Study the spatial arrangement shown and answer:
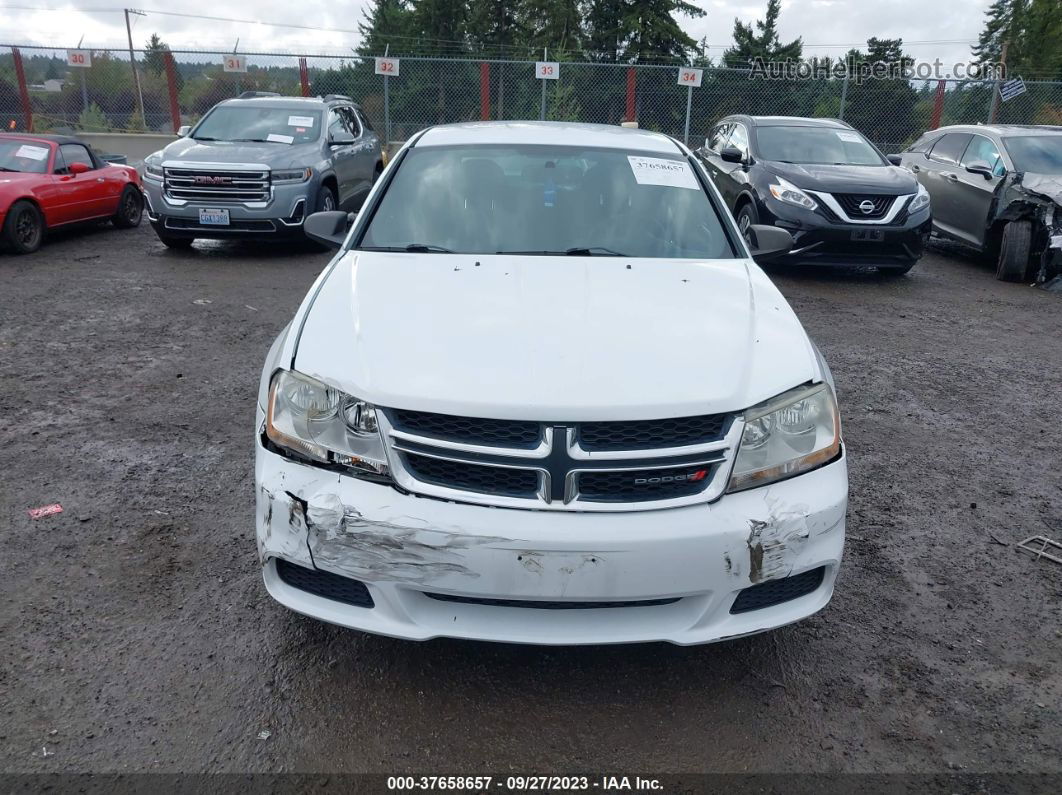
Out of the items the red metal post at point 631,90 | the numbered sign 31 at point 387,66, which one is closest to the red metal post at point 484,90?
the numbered sign 31 at point 387,66

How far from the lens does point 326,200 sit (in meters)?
10.0

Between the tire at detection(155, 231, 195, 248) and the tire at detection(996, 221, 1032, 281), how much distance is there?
9.09 meters

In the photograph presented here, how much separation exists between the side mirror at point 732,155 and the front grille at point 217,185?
17.0ft

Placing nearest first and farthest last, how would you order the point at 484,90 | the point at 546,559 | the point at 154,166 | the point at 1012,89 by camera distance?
the point at 546,559 → the point at 154,166 → the point at 1012,89 → the point at 484,90

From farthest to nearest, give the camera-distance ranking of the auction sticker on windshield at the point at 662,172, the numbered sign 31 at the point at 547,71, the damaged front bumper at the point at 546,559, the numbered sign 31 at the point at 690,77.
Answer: the numbered sign 31 at the point at 547,71 → the numbered sign 31 at the point at 690,77 → the auction sticker on windshield at the point at 662,172 → the damaged front bumper at the point at 546,559

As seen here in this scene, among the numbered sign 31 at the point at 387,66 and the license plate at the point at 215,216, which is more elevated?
the numbered sign 31 at the point at 387,66

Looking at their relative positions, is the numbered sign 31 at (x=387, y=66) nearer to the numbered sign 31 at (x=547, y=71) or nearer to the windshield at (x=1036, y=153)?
the numbered sign 31 at (x=547, y=71)

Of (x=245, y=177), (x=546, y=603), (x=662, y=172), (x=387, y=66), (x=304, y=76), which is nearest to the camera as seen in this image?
(x=546, y=603)

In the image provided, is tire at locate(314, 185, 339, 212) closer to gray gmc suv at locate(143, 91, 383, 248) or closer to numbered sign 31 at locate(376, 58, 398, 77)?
gray gmc suv at locate(143, 91, 383, 248)

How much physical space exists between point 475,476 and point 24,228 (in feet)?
30.3

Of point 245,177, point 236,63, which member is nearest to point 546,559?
point 245,177

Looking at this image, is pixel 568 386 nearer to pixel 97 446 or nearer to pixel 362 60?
pixel 97 446

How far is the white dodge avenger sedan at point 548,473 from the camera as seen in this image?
236 centimetres

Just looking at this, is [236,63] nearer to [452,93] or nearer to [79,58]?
[79,58]
